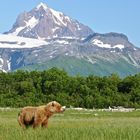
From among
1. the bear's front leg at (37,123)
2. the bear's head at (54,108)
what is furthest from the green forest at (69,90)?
the bear's front leg at (37,123)

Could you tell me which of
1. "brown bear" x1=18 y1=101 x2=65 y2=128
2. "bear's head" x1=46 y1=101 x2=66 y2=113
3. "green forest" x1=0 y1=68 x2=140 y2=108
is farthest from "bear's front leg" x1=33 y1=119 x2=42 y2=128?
"green forest" x1=0 y1=68 x2=140 y2=108

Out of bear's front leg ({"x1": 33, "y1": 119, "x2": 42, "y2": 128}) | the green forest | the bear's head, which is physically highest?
the green forest

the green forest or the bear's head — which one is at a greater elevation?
the green forest

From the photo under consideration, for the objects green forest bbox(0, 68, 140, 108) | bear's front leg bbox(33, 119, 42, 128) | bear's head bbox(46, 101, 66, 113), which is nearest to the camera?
bear's front leg bbox(33, 119, 42, 128)

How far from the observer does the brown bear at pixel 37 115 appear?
66.9 feet

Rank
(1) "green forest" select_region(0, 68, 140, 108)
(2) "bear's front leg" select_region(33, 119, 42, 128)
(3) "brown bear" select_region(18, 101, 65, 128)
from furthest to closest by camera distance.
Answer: (1) "green forest" select_region(0, 68, 140, 108) → (3) "brown bear" select_region(18, 101, 65, 128) → (2) "bear's front leg" select_region(33, 119, 42, 128)

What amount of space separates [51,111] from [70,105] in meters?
43.2

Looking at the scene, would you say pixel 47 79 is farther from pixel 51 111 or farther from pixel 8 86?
pixel 51 111

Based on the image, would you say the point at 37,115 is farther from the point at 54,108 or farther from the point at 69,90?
the point at 69,90

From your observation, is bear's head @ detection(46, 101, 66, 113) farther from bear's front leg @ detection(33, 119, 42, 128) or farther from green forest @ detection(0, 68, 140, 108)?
green forest @ detection(0, 68, 140, 108)

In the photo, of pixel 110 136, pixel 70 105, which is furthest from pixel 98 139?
pixel 70 105

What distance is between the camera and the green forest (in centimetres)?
6431

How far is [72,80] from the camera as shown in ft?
226

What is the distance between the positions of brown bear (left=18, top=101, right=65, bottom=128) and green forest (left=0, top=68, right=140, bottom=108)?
42134 mm
